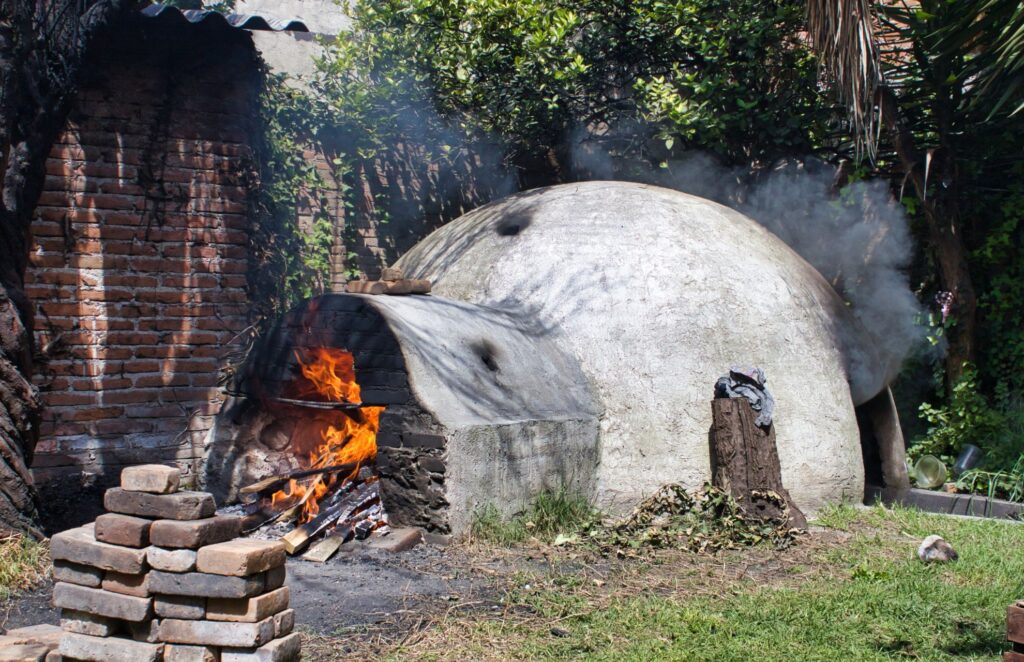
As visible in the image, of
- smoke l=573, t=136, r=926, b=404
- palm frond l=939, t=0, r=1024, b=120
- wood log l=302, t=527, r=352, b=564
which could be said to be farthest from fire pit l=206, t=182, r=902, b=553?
palm frond l=939, t=0, r=1024, b=120

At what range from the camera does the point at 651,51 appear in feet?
33.6

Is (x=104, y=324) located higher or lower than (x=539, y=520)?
higher

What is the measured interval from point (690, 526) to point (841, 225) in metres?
4.66

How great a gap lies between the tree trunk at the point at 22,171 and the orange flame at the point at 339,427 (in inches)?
65.3

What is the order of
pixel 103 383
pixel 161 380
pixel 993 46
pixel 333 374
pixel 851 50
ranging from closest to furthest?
1. pixel 333 374
2. pixel 103 383
3. pixel 161 380
4. pixel 993 46
5. pixel 851 50

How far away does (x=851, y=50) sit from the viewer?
802 cm

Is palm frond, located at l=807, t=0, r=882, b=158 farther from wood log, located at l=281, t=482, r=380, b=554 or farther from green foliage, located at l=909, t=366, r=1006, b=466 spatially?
wood log, located at l=281, t=482, r=380, b=554

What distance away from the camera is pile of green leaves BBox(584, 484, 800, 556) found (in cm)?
627

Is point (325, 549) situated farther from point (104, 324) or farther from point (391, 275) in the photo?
point (104, 324)

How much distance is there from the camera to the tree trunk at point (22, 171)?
5.12m

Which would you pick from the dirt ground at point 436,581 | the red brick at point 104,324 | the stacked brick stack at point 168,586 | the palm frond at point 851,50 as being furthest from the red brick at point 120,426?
the palm frond at point 851,50

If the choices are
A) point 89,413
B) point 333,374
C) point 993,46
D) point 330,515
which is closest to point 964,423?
point 993,46

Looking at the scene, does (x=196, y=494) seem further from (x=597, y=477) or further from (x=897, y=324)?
(x=897, y=324)

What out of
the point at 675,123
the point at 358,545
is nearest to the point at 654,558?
the point at 358,545
